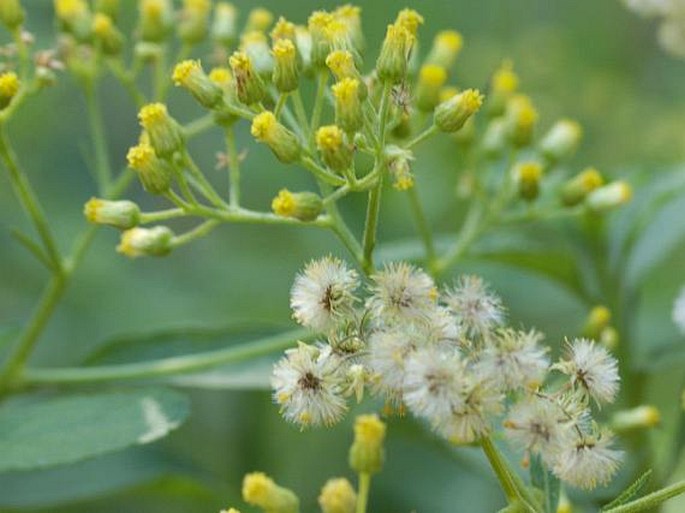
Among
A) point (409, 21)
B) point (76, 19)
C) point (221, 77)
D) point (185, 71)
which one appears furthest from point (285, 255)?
point (409, 21)

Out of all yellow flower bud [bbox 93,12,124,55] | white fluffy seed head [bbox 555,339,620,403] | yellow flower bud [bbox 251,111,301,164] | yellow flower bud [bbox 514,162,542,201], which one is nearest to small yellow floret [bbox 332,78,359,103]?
yellow flower bud [bbox 251,111,301,164]

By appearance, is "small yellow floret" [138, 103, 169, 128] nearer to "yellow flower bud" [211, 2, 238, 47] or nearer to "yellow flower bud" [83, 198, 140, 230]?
"yellow flower bud" [83, 198, 140, 230]

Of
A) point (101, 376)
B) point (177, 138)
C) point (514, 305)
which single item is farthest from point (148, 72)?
point (177, 138)

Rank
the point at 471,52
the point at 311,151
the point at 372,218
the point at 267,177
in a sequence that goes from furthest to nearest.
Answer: the point at 471,52 → the point at 267,177 → the point at 311,151 → the point at 372,218

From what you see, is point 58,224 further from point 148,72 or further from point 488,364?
point 488,364

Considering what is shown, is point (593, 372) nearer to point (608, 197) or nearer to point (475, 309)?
point (475, 309)
